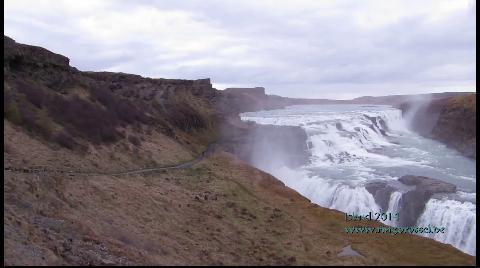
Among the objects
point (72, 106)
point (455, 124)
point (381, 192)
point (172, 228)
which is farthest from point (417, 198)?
point (455, 124)

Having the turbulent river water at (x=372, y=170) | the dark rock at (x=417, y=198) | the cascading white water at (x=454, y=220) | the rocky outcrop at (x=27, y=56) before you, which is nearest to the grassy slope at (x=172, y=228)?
the cascading white water at (x=454, y=220)

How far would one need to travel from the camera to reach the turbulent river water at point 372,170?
91.0 feet

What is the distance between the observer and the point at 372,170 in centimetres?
4266

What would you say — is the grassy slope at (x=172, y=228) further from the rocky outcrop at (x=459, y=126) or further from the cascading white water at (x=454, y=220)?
the rocky outcrop at (x=459, y=126)

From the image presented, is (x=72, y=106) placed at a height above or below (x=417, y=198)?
above

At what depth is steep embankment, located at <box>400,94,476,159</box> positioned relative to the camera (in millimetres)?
55641

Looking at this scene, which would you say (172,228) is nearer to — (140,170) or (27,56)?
(140,170)

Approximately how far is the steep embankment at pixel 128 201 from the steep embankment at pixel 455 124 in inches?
1211

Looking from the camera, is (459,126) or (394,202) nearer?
(394,202)

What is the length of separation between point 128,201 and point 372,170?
26484 millimetres

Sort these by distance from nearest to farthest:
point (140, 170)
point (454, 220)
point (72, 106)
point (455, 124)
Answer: point (454, 220) → point (140, 170) → point (72, 106) → point (455, 124)

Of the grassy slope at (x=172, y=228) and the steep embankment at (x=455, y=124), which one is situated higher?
the steep embankment at (x=455, y=124)

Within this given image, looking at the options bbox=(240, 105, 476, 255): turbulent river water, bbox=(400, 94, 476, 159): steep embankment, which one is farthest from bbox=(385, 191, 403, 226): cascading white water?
bbox=(400, 94, 476, 159): steep embankment

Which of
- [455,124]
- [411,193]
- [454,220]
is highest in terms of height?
[455,124]
